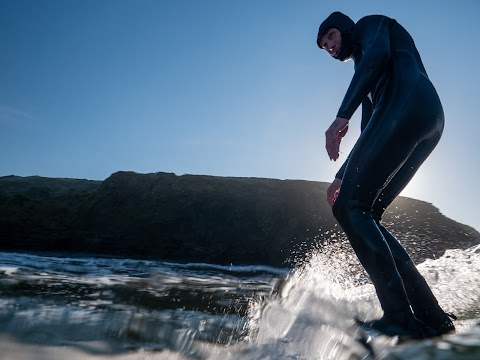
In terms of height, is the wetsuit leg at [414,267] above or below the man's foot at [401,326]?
above

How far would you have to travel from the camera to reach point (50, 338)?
4.46 feet

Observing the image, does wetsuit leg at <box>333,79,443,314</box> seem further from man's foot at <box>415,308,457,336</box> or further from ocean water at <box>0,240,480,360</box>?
ocean water at <box>0,240,480,360</box>

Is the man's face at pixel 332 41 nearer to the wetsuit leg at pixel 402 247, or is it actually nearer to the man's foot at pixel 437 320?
the wetsuit leg at pixel 402 247

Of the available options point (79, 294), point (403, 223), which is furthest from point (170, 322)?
point (403, 223)

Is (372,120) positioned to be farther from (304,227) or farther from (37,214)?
(37,214)

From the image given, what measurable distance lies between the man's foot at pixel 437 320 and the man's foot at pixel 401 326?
0.18 ft

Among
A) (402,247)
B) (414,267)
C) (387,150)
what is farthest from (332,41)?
(414,267)

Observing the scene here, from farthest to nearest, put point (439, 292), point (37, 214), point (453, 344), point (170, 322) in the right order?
point (37, 214)
point (439, 292)
point (170, 322)
point (453, 344)

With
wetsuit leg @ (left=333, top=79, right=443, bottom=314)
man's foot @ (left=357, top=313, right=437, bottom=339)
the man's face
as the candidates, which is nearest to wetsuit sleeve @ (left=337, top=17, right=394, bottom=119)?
A: wetsuit leg @ (left=333, top=79, right=443, bottom=314)

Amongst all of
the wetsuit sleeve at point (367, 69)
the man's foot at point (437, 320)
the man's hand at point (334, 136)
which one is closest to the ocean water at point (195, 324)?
the man's foot at point (437, 320)

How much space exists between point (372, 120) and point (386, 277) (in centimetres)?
82

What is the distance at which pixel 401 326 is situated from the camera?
1.81 meters

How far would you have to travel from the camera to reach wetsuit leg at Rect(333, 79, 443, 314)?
6.66ft

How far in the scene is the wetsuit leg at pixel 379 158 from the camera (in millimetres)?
2031
